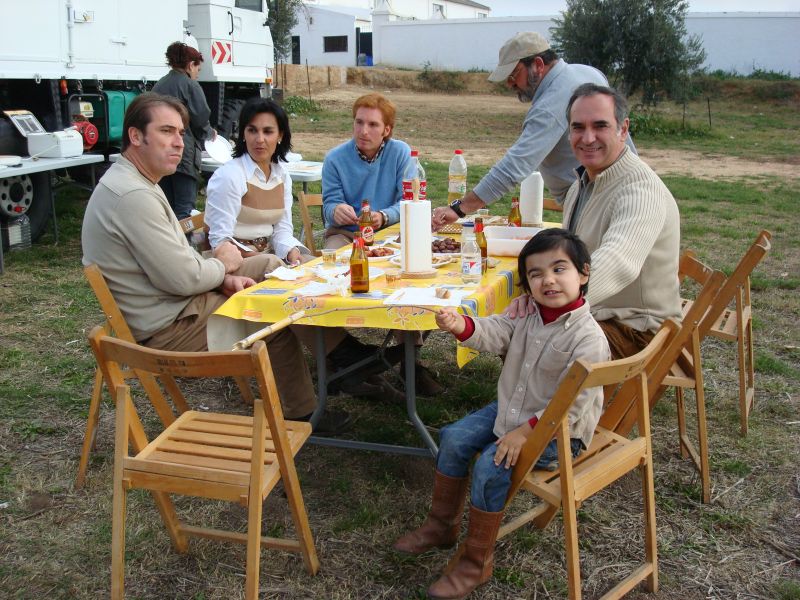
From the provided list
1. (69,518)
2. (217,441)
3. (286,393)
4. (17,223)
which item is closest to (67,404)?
(69,518)

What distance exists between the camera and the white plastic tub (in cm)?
333

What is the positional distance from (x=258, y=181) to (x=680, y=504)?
2516mm

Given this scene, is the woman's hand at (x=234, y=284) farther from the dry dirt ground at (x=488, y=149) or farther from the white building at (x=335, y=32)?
the white building at (x=335, y=32)

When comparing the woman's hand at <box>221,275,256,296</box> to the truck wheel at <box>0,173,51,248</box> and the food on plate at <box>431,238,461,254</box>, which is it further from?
the truck wheel at <box>0,173,51,248</box>

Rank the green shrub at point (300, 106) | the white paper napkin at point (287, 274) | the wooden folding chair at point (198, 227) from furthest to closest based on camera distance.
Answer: the green shrub at point (300, 106)
the wooden folding chair at point (198, 227)
the white paper napkin at point (287, 274)

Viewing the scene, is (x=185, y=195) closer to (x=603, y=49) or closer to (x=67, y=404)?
(x=67, y=404)

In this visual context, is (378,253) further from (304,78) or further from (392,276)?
(304,78)

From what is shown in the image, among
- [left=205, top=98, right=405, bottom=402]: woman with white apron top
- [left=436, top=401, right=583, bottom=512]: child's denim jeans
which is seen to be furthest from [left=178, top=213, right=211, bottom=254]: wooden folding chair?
[left=436, top=401, right=583, bottom=512]: child's denim jeans

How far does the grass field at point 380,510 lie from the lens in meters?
2.51

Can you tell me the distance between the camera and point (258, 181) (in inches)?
159

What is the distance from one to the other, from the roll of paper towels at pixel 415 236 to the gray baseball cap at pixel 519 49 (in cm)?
163

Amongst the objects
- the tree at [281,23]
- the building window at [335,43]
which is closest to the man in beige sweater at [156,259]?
the tree at [281,23]

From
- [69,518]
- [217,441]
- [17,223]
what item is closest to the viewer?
[217,441]

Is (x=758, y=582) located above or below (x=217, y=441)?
below
